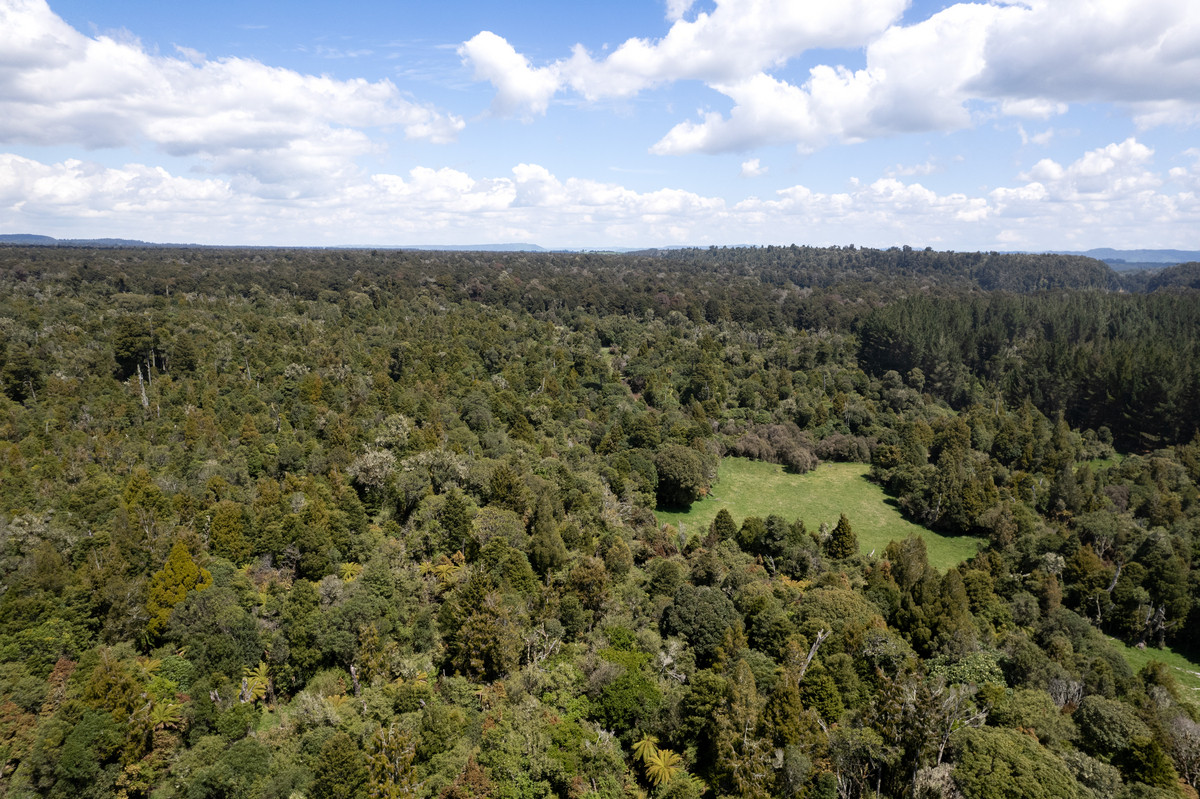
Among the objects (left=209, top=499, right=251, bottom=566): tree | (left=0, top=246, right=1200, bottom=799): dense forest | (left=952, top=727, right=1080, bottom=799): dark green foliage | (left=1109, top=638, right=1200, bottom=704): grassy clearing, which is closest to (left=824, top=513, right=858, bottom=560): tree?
(left=0, top=246, right=1200, bottom=799): dense forest

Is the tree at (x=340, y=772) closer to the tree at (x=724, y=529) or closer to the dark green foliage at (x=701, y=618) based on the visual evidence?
the dark green foliage at (x=701, y=618)

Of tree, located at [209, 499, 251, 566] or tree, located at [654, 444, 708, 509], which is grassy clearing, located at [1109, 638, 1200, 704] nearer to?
tree, located at [654, 444, 708, 509]

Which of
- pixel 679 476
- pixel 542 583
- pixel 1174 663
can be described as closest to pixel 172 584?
pixel 542 583

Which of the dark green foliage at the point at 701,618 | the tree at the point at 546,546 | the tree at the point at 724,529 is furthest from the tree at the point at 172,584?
the tree at the point at 724,529

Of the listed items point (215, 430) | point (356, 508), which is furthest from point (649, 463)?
point (215, 430)

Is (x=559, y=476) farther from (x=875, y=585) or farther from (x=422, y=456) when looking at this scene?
(x=875, y=585)
